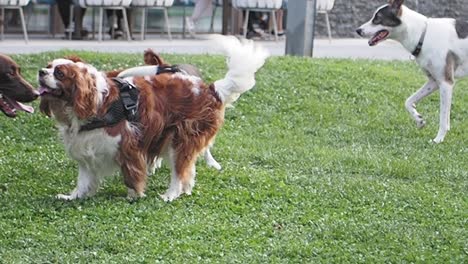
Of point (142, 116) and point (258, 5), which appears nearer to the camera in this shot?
point (142, 116)

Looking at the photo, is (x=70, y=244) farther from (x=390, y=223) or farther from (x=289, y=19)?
(x=289, y=19)

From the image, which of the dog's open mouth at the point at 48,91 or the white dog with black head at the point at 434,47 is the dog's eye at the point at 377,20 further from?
the dog's open mouth at the point at 48,91

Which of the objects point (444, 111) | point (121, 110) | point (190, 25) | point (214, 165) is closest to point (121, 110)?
point (121, 110)

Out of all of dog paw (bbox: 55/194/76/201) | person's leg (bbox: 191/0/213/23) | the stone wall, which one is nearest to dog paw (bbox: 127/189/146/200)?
dog paw (bbox: 55/194/76/201)

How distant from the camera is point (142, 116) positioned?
25.5ft

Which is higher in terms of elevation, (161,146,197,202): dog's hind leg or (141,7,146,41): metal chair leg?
(161,146,197,202): dog's hind leg

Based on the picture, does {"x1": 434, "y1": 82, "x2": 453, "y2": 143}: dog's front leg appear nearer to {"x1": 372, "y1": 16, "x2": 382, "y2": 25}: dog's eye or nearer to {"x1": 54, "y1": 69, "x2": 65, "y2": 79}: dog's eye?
{"x1": 372, "y1": 16, "x2": 382, "y2": 25}: dog's eye

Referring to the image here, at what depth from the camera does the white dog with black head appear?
443 inches

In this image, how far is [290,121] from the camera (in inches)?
457

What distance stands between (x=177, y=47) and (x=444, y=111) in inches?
282

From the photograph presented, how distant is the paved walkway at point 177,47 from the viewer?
16.2 meters

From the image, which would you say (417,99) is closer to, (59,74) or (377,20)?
(377,20)

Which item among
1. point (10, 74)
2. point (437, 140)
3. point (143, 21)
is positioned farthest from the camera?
point (143, 21)

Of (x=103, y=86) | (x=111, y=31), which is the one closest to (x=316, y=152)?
(x=103, y=86)
